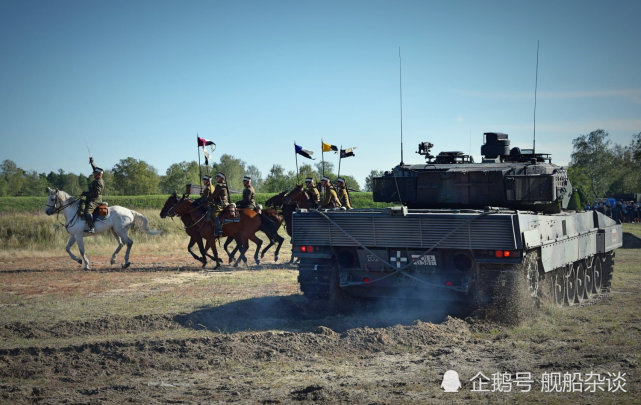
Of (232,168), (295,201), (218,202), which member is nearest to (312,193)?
(295,201)

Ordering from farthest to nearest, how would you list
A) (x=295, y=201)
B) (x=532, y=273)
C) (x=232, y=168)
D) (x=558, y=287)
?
(x=232, y=168) < (x=295, y=201) < (x=558, y=287) < (x=532, y=273)

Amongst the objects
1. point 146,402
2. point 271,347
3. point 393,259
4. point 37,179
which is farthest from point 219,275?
point 37,179

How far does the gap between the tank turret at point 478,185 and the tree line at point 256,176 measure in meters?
36.1

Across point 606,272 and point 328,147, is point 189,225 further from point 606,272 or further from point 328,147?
point 606,272

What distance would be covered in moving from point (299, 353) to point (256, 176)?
88.0 metres

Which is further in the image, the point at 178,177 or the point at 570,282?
the point at 178,177

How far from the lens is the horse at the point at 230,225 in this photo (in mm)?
20469

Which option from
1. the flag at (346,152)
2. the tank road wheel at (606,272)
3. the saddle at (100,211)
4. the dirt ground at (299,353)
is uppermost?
the flag at (346,152)

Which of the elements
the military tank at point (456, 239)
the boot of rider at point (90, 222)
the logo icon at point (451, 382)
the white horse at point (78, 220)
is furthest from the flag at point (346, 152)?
the logo icon at point (451, 382)

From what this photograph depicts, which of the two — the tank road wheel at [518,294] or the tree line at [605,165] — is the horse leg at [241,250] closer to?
the tank road wheel at [518,294]

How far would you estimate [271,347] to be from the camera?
911 centimetres

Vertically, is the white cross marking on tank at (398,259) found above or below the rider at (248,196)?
below

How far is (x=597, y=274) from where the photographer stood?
52.0 ft

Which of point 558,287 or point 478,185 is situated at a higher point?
point 478,185
